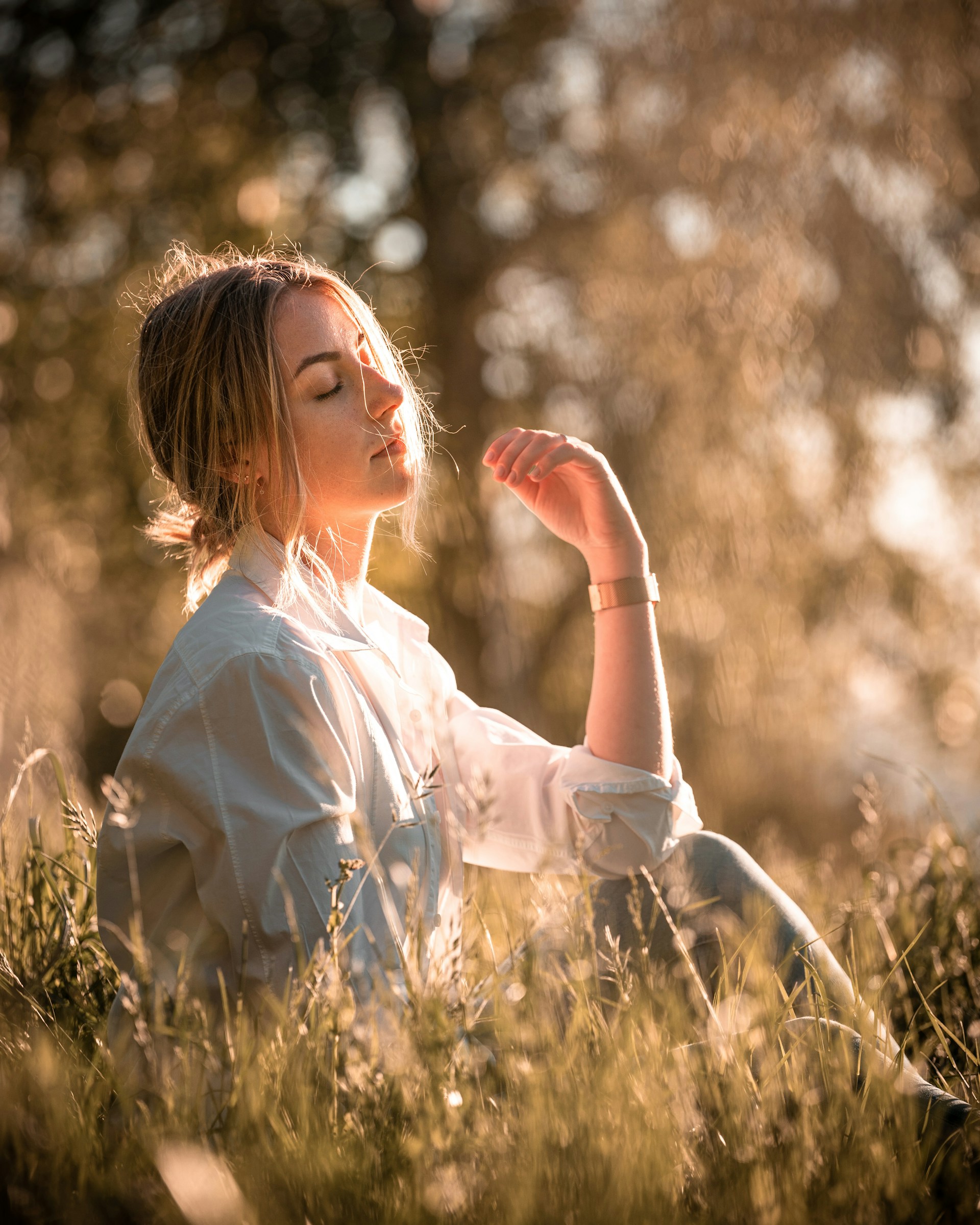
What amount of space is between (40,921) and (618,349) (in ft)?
13.8

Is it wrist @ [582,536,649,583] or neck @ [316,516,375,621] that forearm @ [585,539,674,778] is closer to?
wrist @ [582,536,649,583]

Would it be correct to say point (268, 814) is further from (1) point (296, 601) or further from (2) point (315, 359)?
(2) point (315, 359)

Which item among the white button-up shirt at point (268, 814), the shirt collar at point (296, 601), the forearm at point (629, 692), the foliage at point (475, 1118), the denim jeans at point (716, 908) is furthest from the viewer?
A: the forearm at point (629, 692)

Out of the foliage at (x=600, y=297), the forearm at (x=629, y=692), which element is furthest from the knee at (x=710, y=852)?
the foliage at (x=600, y=297)

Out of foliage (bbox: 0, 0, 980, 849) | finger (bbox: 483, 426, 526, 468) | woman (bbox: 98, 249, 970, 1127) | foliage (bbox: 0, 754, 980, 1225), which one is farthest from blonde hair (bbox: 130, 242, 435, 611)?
foliage (bbox: 0, 0, 980, 849)

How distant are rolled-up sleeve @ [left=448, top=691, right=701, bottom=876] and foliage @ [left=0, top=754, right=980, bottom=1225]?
42 centimetres

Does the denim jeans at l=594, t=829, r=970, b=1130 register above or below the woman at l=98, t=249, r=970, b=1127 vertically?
below

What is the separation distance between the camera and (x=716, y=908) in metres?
1.70

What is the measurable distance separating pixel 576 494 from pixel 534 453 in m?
0.22

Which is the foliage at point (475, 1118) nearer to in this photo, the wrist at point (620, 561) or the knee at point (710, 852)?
the knee at point (710, 852)

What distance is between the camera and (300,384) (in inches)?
70.2

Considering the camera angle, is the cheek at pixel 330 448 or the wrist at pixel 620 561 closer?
the cheek at pixel 330 448

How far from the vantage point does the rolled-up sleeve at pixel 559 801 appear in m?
1.78

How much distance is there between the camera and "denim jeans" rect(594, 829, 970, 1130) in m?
1.57
